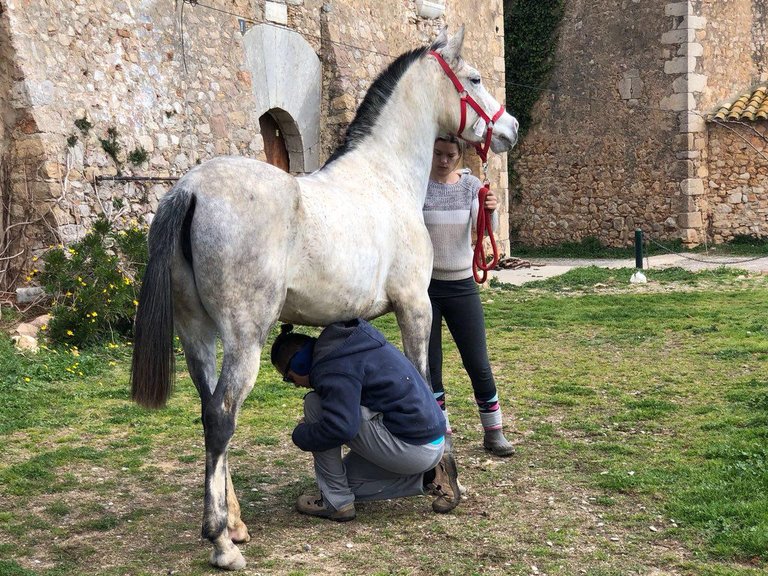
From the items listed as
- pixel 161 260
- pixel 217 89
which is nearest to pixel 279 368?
pixel 161 260

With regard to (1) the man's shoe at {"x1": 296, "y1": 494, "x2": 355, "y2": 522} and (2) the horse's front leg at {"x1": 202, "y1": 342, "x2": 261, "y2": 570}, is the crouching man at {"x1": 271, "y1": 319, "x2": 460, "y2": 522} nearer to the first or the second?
(1) the man's shoe at {"x1": 296, "y1": 494, "x2": 355, "y2": 522}

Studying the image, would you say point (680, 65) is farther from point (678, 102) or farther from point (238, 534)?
point (238, 534)

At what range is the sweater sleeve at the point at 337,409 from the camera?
3.90m

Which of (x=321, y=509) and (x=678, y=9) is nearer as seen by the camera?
(x=321, y=509)

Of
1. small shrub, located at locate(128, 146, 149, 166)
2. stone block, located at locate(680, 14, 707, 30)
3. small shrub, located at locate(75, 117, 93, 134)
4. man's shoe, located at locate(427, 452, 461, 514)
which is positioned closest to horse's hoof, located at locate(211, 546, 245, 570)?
man's shoe, located at locate(427, 452, 461, 514)

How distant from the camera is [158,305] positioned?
11.6 ft

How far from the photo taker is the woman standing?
502cm

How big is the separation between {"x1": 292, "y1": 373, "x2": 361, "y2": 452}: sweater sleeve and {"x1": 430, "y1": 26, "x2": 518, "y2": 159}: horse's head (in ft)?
5.32

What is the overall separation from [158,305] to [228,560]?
1.03 meters

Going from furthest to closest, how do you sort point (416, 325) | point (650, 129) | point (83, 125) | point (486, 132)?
1. point (650, 129)
2. point (83, 125)
3. point (486, 132)
4. point (416, 325)

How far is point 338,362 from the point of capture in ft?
13.0

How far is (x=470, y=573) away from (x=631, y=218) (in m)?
16.5

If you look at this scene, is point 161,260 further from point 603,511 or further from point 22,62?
point 22,62

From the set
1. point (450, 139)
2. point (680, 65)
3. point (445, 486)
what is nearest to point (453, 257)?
point (450, 139)
